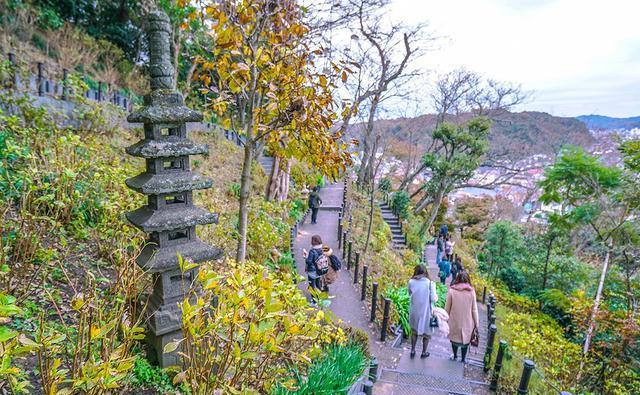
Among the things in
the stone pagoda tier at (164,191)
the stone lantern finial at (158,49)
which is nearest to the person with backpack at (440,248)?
the stone pagoda tier at (164,191)

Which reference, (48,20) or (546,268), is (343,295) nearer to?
(546,268)

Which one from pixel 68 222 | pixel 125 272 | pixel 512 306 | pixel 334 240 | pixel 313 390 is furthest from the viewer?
pixel 512 306

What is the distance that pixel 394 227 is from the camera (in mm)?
17953

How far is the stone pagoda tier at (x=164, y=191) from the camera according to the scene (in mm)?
3510

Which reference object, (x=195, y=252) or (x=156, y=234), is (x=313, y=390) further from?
(x=156, y=234)

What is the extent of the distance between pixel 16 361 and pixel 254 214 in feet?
21.2

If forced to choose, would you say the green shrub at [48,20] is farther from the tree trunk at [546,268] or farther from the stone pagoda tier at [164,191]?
the tree trunk at [546,268]

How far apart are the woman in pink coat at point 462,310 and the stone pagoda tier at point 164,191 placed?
12.7 ft

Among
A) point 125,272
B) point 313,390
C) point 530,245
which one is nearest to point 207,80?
point 125,272

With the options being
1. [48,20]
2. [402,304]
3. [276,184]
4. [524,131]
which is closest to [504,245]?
[402,304]

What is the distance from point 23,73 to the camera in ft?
26.9

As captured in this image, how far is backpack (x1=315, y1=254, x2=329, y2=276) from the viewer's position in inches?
278

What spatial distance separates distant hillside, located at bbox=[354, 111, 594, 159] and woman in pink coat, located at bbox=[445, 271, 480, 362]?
19.0 meters

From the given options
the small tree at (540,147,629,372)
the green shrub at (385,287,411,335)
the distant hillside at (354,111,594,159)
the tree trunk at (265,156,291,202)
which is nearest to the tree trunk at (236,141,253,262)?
the green shrub at (385,287,411,335)
